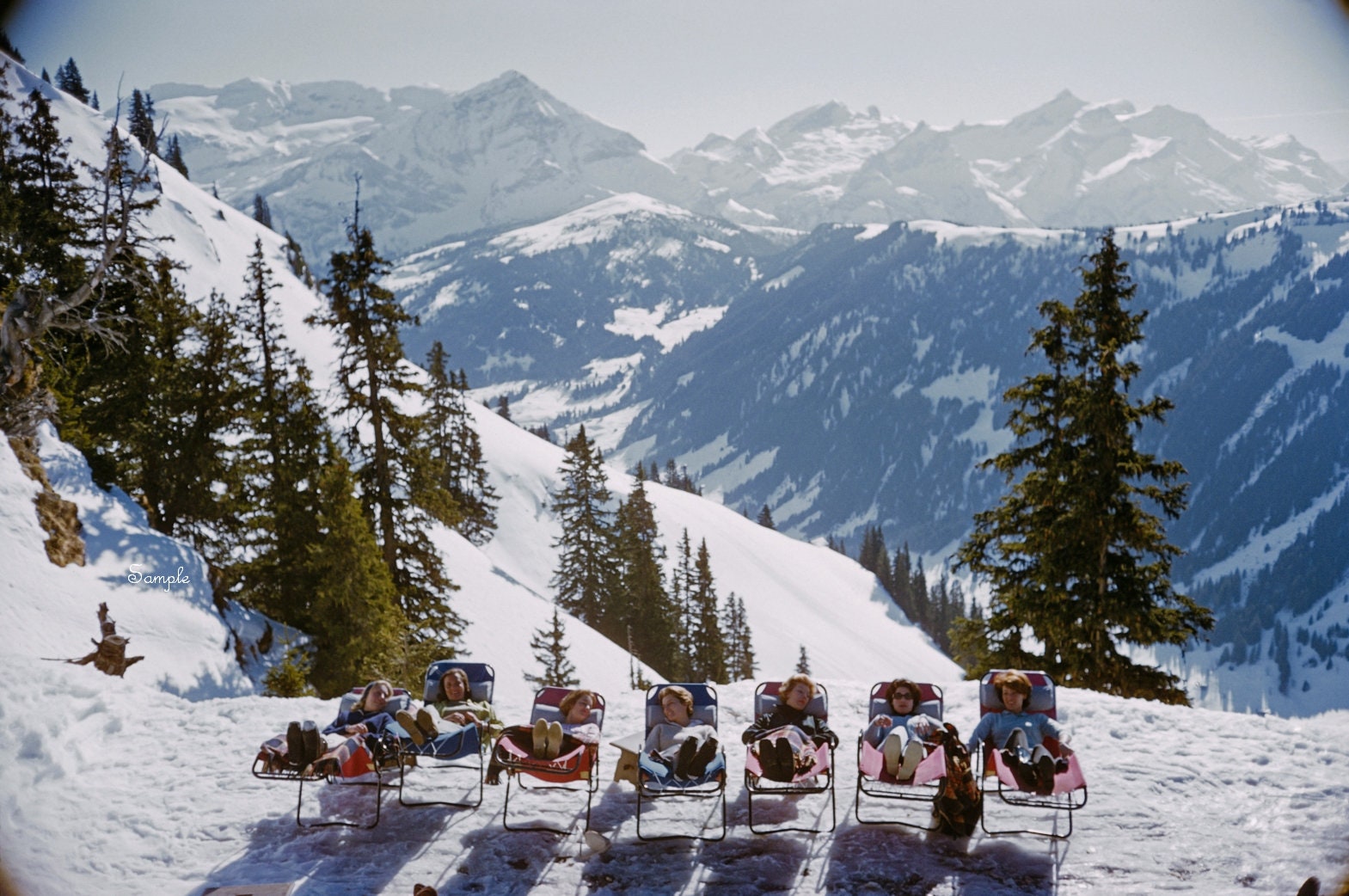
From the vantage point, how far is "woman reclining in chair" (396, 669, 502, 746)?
32.4ft

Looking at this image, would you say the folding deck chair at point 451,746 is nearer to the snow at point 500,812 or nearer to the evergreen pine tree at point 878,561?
the snow at point 500,812

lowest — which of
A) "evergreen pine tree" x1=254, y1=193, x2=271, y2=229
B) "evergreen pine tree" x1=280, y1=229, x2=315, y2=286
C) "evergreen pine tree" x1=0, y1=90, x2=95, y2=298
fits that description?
"evergreen pine tree" x1=0, y1=90, x2=95, y2=298

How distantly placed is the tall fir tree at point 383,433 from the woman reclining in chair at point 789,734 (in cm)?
1448

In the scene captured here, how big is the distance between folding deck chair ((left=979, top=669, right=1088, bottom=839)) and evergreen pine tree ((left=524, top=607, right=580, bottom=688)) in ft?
74.1

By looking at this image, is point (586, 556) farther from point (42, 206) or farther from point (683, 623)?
point (42, 206)

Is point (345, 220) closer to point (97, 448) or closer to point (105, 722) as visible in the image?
point (97, 448)

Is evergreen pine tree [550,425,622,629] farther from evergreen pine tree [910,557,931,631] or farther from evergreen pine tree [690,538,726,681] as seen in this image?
evergreen pine tree [910,557,931,631]

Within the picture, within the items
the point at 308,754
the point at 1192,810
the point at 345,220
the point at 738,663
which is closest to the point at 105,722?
the point at 308,754

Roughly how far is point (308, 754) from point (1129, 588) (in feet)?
58.3

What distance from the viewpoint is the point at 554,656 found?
111 ft

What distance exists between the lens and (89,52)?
1370cm

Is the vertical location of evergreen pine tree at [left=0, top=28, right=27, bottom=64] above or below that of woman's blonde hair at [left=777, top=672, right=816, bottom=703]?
above

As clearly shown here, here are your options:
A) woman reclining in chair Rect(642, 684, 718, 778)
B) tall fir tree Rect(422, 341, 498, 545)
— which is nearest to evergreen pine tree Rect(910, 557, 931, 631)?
tall fir tree Rect(422, 341, 498, 545)

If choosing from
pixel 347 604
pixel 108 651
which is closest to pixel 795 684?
pixel 108 651
